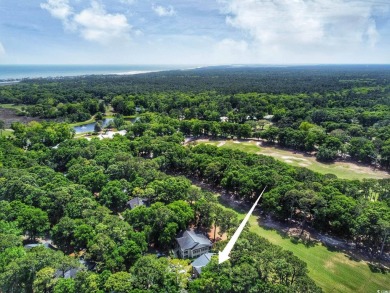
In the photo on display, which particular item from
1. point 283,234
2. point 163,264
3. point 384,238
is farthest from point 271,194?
point 163,264

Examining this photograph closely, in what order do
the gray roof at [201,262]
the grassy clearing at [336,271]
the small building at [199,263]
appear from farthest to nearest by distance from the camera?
the grassy clearing at [336,271], the gray roof at [201,262], the small building at [199,263]

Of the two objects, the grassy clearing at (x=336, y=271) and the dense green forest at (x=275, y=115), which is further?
the dense green forest at (x=275, y=115)

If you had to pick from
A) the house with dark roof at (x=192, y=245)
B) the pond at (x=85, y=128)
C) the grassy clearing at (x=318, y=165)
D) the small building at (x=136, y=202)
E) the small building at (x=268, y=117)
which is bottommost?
the grassy clearing at (x=318, y=165)

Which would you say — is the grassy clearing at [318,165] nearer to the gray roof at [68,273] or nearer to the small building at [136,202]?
the small building at [136,202]

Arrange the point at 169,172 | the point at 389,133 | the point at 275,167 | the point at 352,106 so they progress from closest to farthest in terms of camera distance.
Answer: the point at 275,167 < the point at 169,172 < the point at 389,133 < the point at 352,106

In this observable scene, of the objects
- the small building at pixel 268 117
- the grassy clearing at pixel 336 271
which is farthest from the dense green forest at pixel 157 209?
the small building at pixel 268 117

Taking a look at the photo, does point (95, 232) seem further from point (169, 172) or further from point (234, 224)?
point (169, 172)

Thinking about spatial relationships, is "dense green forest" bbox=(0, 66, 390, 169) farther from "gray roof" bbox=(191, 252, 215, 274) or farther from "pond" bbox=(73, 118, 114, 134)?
"gray roof" bbox=(191, 252, 215, 274)
